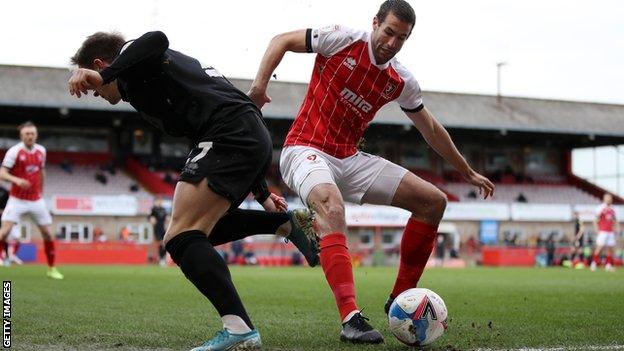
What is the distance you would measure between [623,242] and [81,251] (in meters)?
24.9

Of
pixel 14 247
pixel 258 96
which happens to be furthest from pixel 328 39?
pixel 14 247

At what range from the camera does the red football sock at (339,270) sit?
5.12 meters

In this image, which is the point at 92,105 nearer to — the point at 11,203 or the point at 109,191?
the point at 109,191

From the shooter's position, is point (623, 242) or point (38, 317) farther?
point (623, 242)

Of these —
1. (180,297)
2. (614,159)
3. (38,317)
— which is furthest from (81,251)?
(614,159)

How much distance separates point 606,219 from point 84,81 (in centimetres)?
2404

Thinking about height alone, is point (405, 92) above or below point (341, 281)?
above

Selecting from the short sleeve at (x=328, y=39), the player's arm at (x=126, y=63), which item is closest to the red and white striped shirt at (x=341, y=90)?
the short sleeve at (x=328, y=39)

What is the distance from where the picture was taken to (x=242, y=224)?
5.30 meters

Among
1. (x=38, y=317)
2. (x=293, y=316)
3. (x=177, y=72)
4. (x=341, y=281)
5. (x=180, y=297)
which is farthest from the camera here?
(x=180, y=297)

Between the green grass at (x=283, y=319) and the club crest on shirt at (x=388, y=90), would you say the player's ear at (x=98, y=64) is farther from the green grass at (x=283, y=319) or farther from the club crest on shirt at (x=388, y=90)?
the club crest on shirt at (x=388, y=90)

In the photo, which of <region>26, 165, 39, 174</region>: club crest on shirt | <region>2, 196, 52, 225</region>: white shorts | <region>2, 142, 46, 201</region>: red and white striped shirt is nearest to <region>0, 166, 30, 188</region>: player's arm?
<region>2, 142, 46, 201</region>: red and white striped shirt

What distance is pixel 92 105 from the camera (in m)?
36.7

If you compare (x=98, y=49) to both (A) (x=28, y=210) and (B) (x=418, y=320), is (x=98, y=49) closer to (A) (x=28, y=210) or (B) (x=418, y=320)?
(B) (x=418, y=320)
